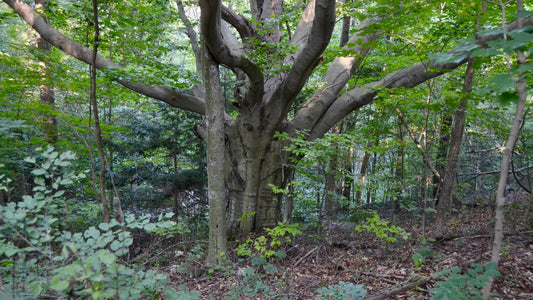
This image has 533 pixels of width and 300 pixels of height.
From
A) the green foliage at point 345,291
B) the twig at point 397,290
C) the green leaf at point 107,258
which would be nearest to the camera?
the green leaf at point 107,258

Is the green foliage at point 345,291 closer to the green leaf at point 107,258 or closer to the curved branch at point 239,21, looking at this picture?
the green leaf at point 107,258

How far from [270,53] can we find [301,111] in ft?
5.44

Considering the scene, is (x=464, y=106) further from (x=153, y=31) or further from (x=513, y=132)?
(x=153, y=31)

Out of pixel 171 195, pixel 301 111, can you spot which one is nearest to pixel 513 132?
pixel 301 111

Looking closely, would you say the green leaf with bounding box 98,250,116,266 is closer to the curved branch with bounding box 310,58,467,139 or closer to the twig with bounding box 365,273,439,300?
the twig with bounding box 365,273,439,300

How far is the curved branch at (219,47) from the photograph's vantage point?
3.87 metres

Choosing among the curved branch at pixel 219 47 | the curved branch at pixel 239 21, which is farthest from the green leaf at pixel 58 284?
the curved branch at pixel 239 21

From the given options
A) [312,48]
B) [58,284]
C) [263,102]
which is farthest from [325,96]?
[58,284]

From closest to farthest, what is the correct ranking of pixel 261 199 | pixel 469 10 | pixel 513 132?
pixel 513 132
pixel 469 10
pixel 261 199

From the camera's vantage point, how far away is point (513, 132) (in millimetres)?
2158

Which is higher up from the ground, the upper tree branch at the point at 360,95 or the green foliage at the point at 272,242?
the upper tree branch at the point at 360,95

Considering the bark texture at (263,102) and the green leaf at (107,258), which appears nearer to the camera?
the green leaf at (107,258)

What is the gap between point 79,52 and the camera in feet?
18.6

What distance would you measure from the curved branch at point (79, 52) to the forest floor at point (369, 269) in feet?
10.6
